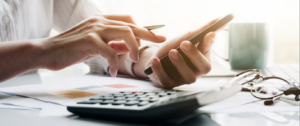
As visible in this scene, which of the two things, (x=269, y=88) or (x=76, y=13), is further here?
(x=76, y=13)

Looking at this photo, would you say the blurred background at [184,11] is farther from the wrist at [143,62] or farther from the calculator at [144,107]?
the calculator at [144,107]

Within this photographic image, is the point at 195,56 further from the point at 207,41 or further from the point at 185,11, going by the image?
the point at 185,11

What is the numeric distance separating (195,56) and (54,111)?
0.29 m

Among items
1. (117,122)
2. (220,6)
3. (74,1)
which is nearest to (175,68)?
(117,122)

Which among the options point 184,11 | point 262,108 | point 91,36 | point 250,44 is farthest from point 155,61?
point 184,11

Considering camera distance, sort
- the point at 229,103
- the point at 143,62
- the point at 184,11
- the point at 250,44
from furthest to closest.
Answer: the point at 184,11 → the point at 250,44 → the point at 143,62 → the point at 229,103

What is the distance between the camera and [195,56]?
1.70 feet

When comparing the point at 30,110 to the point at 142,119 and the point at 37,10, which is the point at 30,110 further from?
the point at 37,10

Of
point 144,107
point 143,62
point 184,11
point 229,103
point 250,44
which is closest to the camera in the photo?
point 144,107

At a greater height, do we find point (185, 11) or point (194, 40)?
point (185, 11)

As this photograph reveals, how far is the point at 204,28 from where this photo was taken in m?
0.52

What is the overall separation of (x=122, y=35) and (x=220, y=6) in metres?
1.26

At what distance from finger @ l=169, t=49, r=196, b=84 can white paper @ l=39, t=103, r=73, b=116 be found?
247 mm

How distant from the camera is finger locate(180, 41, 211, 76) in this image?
0.50m
